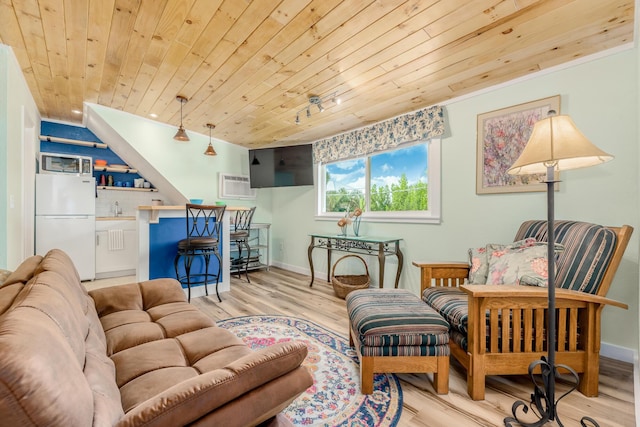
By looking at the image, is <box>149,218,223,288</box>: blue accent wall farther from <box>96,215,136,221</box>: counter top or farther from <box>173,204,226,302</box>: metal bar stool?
<box>96,215,136,221</box>: counter top

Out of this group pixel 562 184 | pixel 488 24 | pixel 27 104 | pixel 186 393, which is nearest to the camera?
pixel 186 393

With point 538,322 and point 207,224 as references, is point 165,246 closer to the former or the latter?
point 207,224

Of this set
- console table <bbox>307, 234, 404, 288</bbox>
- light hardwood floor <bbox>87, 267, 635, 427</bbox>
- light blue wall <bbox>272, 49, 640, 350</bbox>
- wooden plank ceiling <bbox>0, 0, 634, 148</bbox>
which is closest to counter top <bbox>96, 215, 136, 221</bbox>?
wooden plank ceiling <bbox>0, 0, 634, 148</bbox>

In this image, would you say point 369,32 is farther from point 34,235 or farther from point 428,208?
point 34,235

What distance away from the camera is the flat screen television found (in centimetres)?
458

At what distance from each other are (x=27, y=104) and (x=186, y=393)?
13.0 ft

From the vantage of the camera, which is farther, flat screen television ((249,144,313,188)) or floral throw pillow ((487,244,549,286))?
flat screen television ((249,144,313,188))

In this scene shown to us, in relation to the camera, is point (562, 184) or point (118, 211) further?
point (118, 211)

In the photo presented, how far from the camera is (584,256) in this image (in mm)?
Result: 1688

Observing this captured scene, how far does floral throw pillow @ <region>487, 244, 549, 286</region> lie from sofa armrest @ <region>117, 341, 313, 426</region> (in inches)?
60.9

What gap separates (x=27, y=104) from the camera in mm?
3018

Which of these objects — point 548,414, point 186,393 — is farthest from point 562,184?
point 186,393

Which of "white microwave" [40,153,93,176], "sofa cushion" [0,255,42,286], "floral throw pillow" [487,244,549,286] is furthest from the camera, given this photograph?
"white microwave" [40,153,93,176]

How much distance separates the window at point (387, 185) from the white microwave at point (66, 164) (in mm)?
3482
